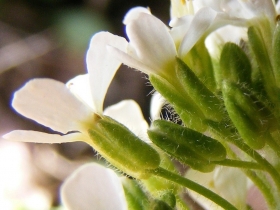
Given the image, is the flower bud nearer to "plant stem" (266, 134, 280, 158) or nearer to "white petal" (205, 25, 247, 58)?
"plant stem" (266, 134, 280, 158)

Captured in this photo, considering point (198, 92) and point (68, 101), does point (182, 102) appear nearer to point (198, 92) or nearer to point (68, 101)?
point (198, 92)

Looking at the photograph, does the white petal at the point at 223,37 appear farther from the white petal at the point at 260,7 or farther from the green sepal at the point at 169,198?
the green sepal at the point at 169,198

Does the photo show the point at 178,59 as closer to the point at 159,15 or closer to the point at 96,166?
the point at 96,166

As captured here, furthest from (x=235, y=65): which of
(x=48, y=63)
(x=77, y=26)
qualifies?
(x=48, y=63)

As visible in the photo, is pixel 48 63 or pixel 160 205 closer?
pixel 160 205

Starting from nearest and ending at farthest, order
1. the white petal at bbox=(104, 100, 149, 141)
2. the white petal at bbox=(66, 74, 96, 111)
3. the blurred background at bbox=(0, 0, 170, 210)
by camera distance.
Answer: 1. the white petal at bbox=(66, 74, 96, 111)
2. the white petal at bbox=(104, 100, 149, 141)
3. the blurred background at bbox=(0, 0, 170, 210)

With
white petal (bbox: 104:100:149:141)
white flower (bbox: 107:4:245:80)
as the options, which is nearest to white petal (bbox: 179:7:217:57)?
white flower (bbox: 107:4:245:80)

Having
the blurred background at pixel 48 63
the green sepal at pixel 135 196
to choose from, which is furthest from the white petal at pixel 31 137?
the blurred background at pixel 48 63
